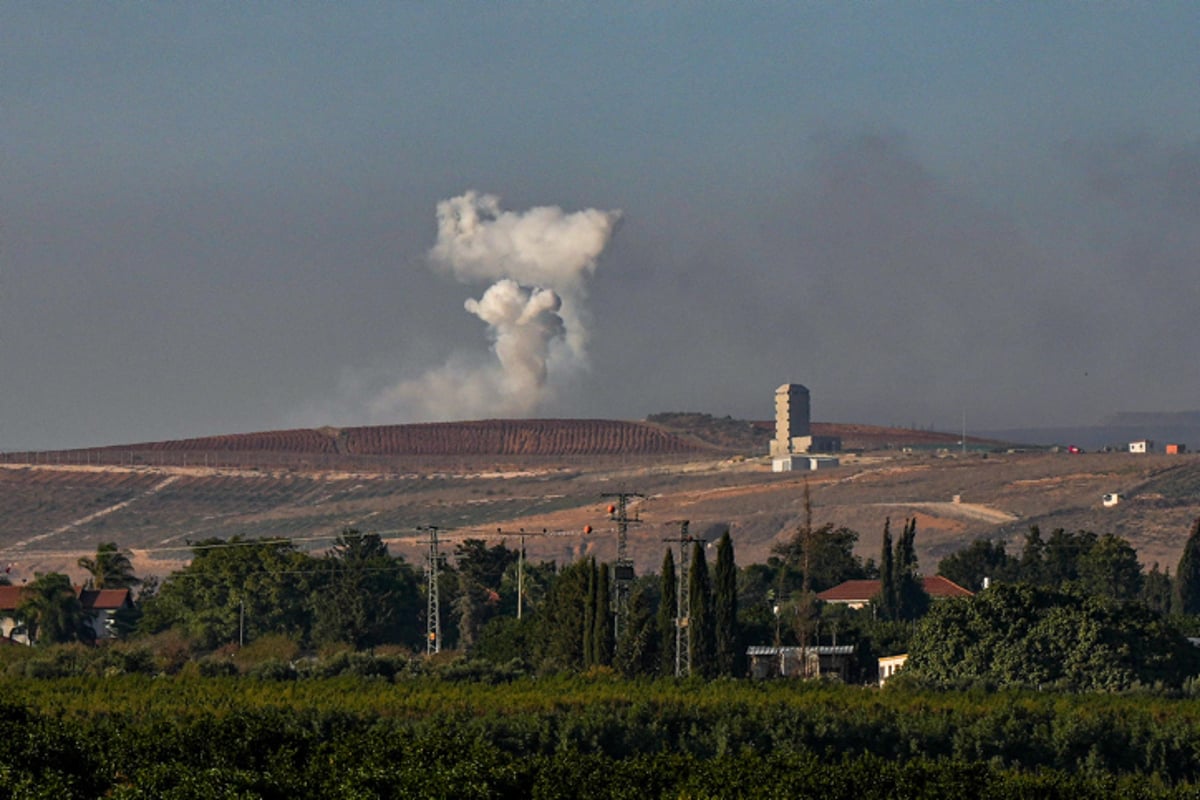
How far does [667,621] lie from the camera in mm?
105000

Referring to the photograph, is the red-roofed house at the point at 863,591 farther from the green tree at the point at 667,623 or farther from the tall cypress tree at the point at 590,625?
the green tree at the point at 667,623

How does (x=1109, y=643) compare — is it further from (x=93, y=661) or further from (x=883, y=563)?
(x=93, y=661)

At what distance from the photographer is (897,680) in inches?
3944

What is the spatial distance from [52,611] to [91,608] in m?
13.3

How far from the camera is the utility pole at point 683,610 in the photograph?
3907 inches

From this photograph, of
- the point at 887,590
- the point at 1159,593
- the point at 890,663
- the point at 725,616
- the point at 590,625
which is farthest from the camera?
the point at 1159,593

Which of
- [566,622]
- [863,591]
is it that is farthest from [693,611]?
[863,591]

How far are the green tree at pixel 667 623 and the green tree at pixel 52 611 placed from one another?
47.3m

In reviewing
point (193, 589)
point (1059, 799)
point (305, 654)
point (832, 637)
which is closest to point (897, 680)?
point (832, 637)

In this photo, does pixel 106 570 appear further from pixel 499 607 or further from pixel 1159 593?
pixel 1159 593

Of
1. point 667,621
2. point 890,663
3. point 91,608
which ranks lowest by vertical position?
point 890,663

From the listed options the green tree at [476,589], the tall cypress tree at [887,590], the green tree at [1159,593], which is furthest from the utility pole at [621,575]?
the green tree at [1159,593]

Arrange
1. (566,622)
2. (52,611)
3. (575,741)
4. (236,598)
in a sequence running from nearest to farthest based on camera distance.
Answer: (575,741) → (566,622) → (52,611) → (236,598)

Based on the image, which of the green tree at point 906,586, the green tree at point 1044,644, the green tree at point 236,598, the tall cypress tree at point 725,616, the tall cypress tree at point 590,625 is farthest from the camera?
the green tree at point 906,586
